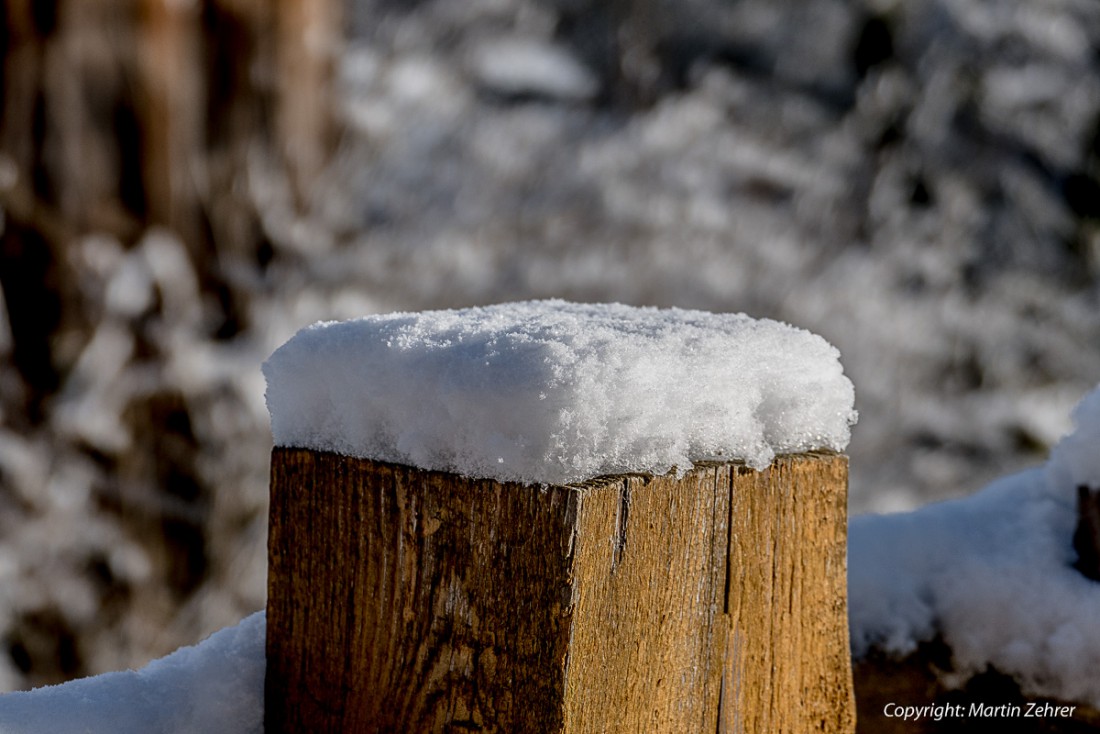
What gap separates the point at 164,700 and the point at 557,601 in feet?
1.56

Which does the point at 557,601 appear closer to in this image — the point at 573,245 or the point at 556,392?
the point at 556,392

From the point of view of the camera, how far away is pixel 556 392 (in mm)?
804

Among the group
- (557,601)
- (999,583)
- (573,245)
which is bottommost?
(557,601)

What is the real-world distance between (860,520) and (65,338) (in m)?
2.59

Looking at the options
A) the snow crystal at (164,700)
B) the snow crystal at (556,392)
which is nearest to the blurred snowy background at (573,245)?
the snow crystal at (164,700)

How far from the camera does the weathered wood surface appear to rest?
31.8 inches

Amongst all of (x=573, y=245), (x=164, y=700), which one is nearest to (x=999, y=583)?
(x=164, y=700)

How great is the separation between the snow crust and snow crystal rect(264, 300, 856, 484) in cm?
45

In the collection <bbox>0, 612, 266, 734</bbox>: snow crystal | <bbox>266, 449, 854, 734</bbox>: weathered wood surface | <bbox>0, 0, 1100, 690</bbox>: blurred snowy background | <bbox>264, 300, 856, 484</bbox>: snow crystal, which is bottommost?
<bbox>0, 612, 266, 734</bbox>: snow crystal

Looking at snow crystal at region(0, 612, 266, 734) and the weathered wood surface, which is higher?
the weathered wood surface

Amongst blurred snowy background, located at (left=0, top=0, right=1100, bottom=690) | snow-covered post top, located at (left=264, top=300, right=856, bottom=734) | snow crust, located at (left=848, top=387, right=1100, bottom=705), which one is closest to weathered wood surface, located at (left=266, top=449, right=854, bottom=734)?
snow-covered post top, located at (left=264, top=300, right=856, bottom=734)

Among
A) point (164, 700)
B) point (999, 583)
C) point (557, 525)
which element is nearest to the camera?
point (557, 525)

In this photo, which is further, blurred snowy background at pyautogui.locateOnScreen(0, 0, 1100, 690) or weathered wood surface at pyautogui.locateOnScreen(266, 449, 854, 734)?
blurred snowy background at pyautogui.locateOnScreen(0, 0, 1100, 690)

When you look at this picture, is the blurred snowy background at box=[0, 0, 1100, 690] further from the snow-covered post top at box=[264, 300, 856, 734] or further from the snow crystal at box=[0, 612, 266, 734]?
the snow-covered post top at box=[264, 300, 856, 734]
